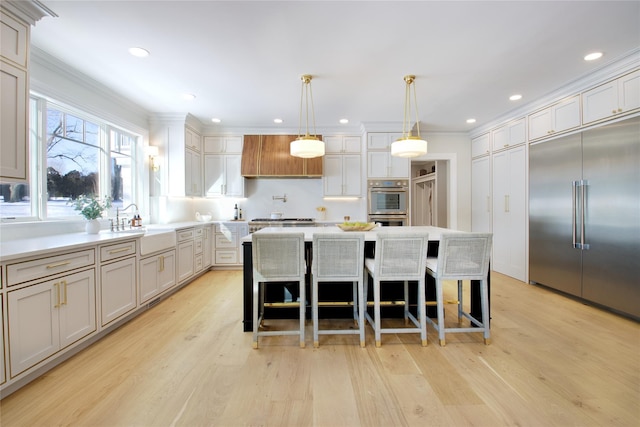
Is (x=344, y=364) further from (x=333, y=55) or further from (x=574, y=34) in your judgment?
(x=574, y=34)

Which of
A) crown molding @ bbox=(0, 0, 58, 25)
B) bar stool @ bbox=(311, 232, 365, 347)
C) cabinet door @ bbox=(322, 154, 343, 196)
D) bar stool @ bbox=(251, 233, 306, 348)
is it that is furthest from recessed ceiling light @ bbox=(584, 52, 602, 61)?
crown molding @ bbox=(0, 0, 58, 25)

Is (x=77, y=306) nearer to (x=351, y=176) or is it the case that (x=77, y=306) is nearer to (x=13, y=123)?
(x=13, y=123)

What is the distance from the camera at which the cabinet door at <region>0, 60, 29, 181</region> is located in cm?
178

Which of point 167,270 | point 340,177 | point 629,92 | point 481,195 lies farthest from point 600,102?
point 167,270

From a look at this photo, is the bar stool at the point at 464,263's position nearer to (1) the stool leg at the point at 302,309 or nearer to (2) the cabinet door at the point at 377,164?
(1) the stool leg at the point at 302,309

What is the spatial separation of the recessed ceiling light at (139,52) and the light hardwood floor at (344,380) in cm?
262

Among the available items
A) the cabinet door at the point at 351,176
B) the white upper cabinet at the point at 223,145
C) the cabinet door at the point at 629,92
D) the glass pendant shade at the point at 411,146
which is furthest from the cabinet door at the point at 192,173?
the cabinet door at the point at 629,92

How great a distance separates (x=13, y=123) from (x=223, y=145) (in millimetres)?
3351

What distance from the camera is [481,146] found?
502 centimetres

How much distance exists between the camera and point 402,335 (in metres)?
2.50

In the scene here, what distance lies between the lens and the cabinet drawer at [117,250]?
2.39m

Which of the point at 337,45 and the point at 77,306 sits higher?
the point at 337,45

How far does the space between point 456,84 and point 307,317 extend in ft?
10.4

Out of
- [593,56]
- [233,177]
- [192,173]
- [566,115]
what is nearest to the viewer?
[593,56]
